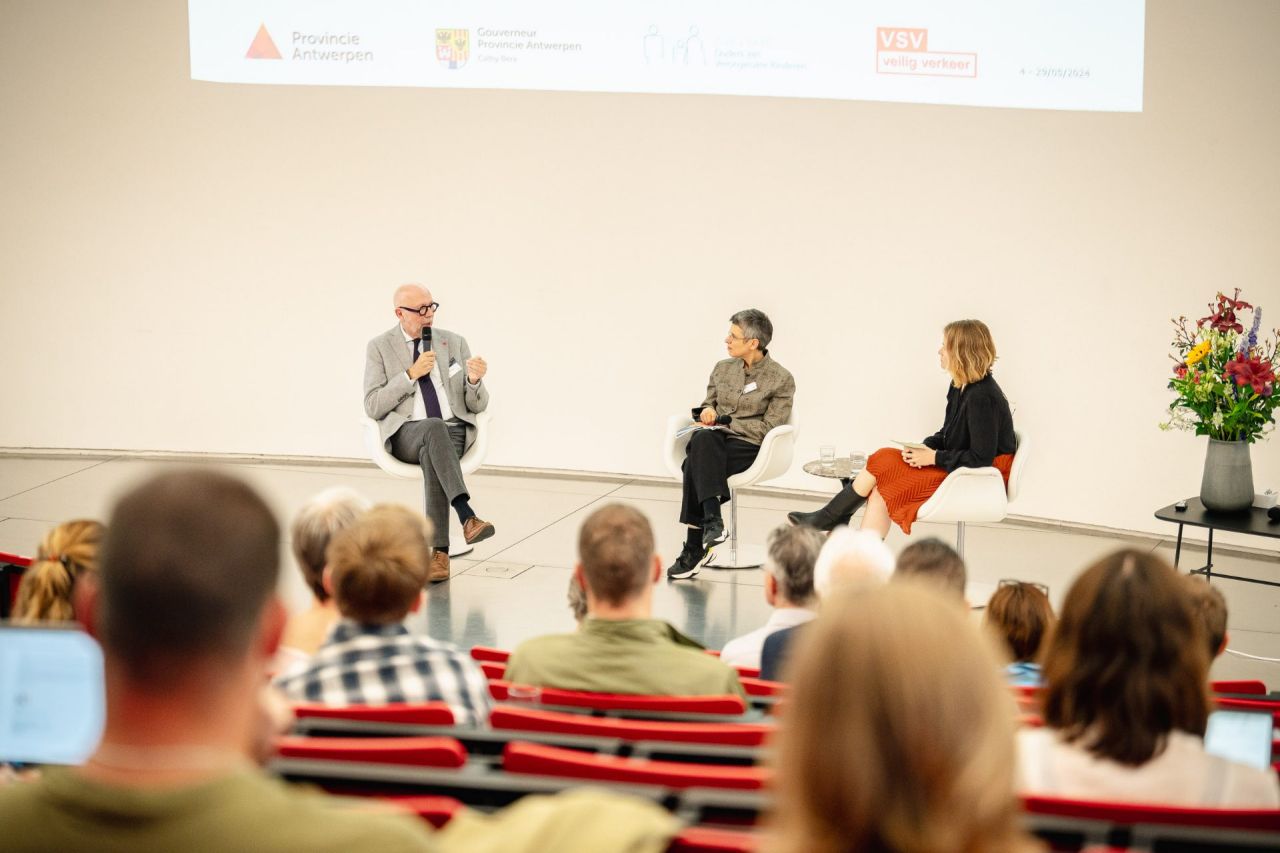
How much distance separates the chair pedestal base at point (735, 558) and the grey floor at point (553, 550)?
8 centimetres

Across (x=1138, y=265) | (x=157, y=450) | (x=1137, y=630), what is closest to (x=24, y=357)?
(x=157, y=450)

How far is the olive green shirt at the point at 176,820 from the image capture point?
106 centimetres

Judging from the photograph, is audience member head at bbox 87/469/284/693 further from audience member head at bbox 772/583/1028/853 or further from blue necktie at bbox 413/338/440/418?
blue necktie at bbox 413/338/440/418

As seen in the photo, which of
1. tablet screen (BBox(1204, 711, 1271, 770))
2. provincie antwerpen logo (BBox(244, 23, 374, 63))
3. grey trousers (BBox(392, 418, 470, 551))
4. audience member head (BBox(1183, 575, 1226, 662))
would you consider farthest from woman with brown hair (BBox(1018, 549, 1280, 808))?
provincie antwerpen logo (BBox(244, 23, 374, 63))

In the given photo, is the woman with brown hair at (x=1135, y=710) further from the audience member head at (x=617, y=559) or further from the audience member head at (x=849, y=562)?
the audience member head at (x=849, y=562)

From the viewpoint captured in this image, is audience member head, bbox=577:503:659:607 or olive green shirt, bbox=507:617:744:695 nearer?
olive green shirt, bbox=507:617:744:695

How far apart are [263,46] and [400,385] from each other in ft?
8.98

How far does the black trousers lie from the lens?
632 centimetres

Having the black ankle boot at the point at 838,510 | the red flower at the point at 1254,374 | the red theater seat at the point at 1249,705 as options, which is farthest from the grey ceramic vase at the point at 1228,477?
the red theater seat at the point at 1249,705

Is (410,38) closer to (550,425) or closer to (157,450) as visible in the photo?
(550,425)

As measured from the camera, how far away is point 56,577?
2619mm

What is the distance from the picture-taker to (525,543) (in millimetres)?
6789

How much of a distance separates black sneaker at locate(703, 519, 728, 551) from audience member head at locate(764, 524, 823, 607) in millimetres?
2474

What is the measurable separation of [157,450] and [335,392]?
1.40 m
